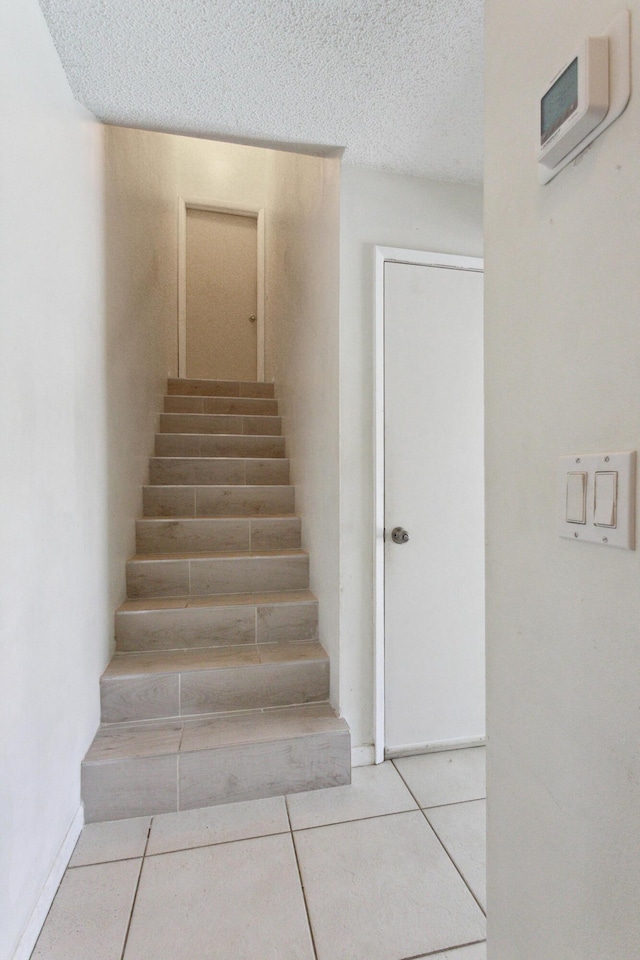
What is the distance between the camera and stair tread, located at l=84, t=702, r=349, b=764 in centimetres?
168

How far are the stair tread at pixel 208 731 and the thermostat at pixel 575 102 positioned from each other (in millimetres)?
1865

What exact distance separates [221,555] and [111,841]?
124cm

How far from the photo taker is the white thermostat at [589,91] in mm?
579

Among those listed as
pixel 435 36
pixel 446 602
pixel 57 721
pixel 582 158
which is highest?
pixel 435 36

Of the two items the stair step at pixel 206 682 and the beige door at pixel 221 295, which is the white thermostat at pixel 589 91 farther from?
the beige door at pixel 221 295

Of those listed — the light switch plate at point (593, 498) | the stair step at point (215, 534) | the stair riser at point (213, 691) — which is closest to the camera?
the light switch plate at point (593, 498)

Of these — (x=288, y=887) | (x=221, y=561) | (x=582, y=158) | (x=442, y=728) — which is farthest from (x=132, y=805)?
(x=582, y=158)

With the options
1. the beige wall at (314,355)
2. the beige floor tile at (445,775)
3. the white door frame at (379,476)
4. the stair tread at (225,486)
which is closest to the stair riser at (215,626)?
the beige wall at (314,355)

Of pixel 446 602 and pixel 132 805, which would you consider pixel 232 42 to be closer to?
pixel 446 602

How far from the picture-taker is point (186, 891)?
4.37 ft

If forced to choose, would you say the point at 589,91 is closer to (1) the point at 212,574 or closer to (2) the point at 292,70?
(2) the point at 292,70

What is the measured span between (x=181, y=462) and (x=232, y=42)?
214 cm

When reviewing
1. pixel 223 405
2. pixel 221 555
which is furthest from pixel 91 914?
pixel 223 405

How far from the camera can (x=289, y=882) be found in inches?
53.6
